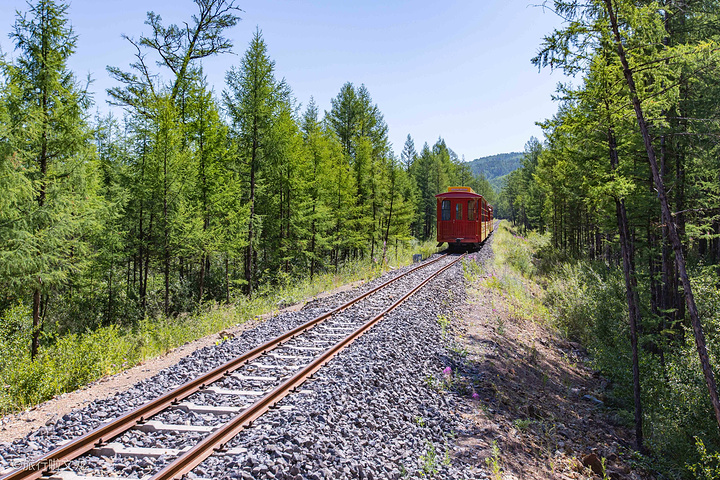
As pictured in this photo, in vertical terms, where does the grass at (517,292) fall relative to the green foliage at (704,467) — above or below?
above

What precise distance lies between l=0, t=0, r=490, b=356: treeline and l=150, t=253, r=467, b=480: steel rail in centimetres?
697

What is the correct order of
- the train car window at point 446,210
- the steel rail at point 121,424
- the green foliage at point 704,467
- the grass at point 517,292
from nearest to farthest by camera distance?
the steel rail at point 121,424 < the green foliage at point 704,467 < the grass at point 517,292 < the train car window at point 446,210

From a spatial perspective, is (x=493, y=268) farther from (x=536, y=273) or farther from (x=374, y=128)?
(x=374, y=128)

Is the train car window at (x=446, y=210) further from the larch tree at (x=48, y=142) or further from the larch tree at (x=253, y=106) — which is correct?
the larch tree at (x=48, y=142)

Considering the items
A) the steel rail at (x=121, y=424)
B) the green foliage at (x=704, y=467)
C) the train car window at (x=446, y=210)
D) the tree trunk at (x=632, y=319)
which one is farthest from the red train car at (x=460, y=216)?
the steel rail at (x=121, y=424)

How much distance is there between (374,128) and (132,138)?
50.2 feet

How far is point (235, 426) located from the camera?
13.3 feet

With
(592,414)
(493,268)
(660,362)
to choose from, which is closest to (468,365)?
(592,414)

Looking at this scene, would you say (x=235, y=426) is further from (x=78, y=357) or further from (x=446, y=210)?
(x=446, y=210)

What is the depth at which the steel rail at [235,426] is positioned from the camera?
3.30 metres

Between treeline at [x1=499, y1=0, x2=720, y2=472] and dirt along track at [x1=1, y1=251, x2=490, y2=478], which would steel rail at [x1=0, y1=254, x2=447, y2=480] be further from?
treeline at [x1=499, y1=0, x2=720, y2=472]

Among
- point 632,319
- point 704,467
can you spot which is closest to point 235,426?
point 704,467

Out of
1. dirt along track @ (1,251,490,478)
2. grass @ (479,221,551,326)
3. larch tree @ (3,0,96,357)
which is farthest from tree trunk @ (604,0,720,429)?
larch tree @ (3,0,96,357)

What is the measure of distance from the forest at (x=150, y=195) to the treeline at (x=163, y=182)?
52 millimetres
